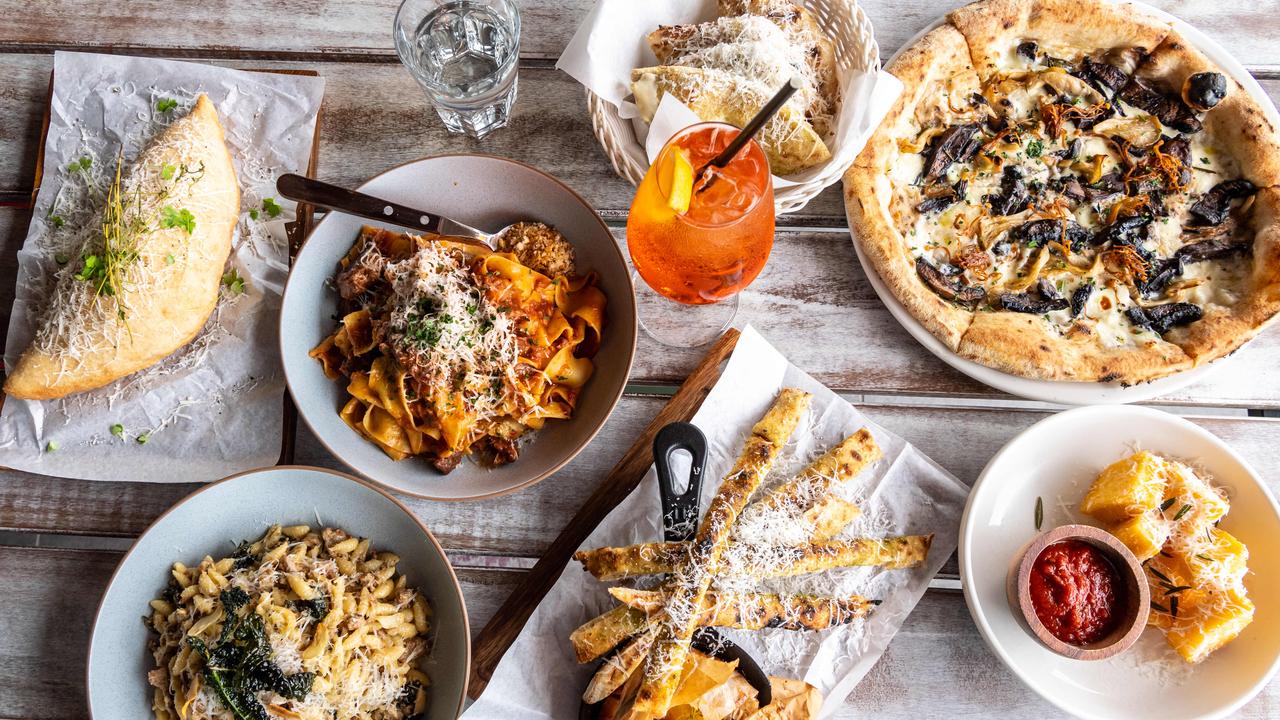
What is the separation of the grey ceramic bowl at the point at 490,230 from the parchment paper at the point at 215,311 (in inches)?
10.3

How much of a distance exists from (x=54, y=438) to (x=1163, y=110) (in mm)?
4125

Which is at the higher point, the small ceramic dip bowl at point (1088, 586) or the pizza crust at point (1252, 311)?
the pizza crust at point (1252, 311)

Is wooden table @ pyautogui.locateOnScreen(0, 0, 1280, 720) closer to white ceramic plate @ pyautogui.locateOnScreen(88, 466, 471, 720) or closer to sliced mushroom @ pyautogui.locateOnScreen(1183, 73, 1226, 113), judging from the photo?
white ceramic plate @ pyautogui.locateOnScreen(88, 466, 471, 720)

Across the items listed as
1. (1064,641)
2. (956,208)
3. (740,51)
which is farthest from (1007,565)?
(740,51)

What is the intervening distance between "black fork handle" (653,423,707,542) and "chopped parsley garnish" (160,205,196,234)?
1707 millimetres

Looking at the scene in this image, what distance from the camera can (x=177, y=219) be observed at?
269 centimetres

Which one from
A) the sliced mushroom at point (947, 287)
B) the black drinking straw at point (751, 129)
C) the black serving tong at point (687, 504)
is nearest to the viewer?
the black drinking straw at point (751, 129)

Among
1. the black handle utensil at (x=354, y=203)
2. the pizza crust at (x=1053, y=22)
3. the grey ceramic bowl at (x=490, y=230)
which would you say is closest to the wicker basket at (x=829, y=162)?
the grey ceramic bowl at (x=490, y=230)

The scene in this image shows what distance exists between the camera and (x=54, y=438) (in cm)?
279

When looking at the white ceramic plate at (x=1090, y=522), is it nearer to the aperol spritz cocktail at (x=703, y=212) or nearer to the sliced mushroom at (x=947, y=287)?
the sliced mushroom at (x=947, y=287)

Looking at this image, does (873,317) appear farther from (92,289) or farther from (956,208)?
(92,289)

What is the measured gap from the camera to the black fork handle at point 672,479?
8.36 feet

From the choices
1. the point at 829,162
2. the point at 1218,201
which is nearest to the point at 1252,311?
the point at 1218,201

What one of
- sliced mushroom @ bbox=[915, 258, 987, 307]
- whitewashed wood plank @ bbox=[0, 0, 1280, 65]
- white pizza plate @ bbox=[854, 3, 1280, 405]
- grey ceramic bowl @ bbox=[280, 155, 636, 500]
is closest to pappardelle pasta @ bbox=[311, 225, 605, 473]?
Result: grey ceramic bowl @ bbox=[280, 155, 636, 500]
